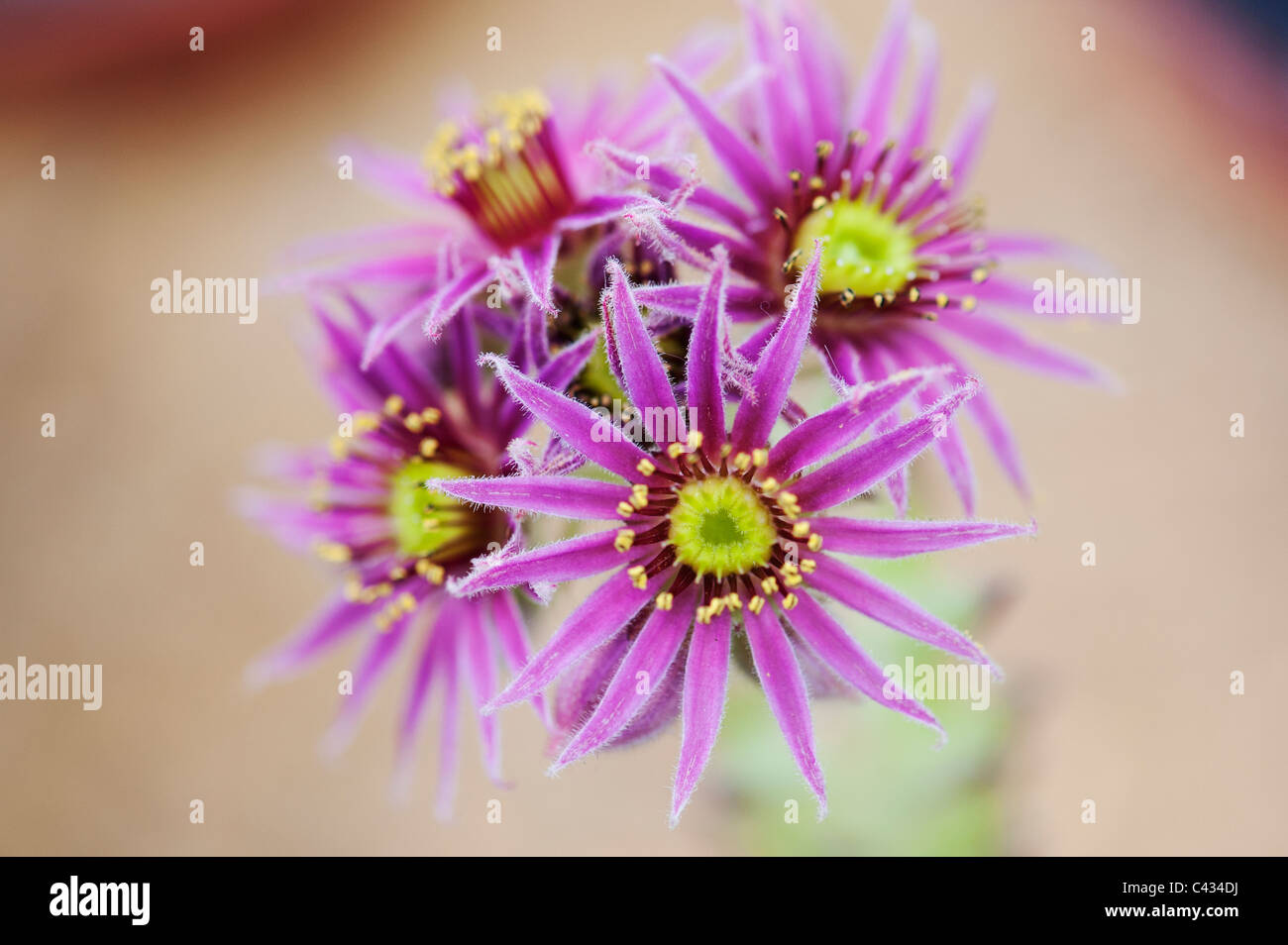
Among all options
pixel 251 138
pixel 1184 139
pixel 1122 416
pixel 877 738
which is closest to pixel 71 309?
pixel 251 138

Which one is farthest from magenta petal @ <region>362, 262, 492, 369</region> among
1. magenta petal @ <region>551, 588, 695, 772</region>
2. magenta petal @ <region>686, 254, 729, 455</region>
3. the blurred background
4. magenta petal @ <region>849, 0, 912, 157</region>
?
the blurred background

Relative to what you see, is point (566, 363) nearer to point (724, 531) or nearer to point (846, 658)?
point (724, 531)

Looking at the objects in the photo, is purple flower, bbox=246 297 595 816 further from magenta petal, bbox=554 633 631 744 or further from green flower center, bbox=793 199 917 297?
green flower center, bbox=793 199 917 297

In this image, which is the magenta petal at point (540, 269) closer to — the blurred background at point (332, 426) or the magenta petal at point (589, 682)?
the magenta petal at point (589, 682)

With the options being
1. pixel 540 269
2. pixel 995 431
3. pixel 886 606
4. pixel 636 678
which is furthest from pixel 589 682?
pixel 995 431

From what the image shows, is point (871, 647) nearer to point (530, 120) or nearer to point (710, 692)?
point (710, 692)

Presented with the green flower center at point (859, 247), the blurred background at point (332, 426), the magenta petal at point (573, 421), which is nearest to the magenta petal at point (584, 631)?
the magenta petal at point (573, 421)
